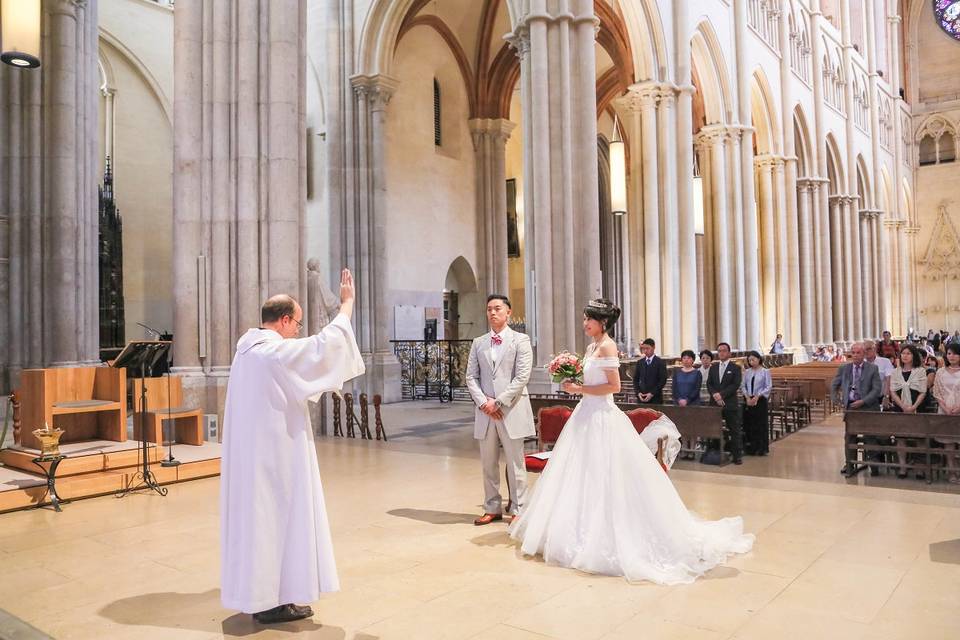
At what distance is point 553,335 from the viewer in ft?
42.6

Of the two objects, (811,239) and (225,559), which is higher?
(811,239)

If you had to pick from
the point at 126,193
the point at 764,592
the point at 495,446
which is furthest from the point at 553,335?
the point at 126,193

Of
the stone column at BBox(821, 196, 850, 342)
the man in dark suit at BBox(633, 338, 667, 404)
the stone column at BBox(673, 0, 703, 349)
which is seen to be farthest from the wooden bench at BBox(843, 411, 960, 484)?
the stone column at BBox(821, 196, 850, 342)

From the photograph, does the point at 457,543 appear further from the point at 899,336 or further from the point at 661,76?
the point at 899,336

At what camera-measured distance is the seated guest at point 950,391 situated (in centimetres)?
750

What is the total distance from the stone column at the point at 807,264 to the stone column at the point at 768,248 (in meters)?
2.25

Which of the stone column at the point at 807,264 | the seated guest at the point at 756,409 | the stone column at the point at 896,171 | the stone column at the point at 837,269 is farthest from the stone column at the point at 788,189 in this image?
the seated guest at the point at 756,409

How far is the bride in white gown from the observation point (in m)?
4.27

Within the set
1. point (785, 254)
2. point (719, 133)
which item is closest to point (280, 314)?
point (719, 133)

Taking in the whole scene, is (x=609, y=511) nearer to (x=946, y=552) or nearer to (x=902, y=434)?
(x=946, y=552)

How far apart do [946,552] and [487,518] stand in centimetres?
294

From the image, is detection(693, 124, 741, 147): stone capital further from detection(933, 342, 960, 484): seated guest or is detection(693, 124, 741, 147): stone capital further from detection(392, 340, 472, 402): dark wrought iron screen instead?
detection(933, 342, 960, 484): seated guest

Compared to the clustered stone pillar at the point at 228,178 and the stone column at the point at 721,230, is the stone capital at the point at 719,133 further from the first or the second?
the clustered stone pillar at the point at 228,178

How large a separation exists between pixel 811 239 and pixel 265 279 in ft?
85.0
